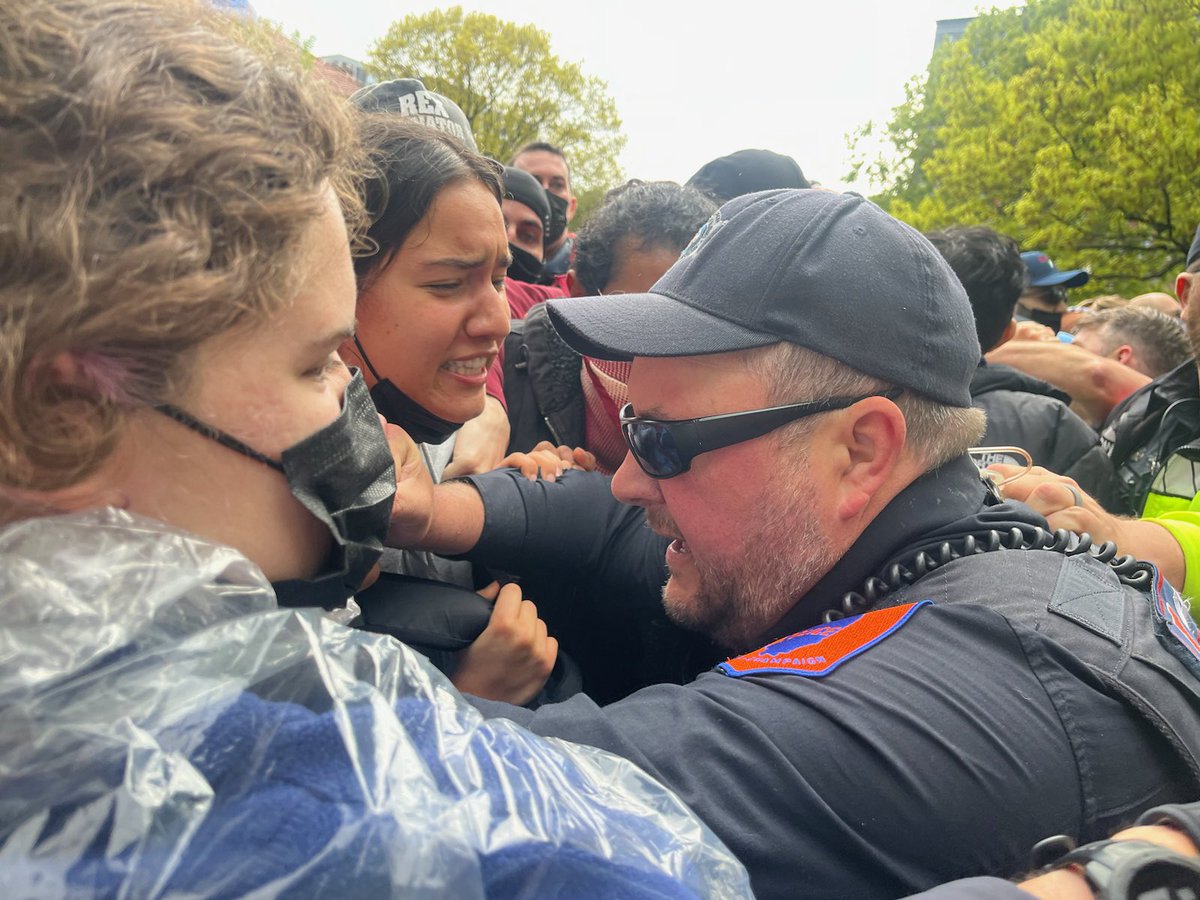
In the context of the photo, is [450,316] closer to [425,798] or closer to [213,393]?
[213,393]

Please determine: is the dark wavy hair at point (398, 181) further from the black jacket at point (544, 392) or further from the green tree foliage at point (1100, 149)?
the green tree foliage at point (1100, 149)

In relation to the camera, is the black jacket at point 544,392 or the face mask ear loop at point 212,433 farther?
the black jacket at point 544,392

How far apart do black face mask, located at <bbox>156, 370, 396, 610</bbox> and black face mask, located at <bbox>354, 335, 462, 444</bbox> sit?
1.02 metres

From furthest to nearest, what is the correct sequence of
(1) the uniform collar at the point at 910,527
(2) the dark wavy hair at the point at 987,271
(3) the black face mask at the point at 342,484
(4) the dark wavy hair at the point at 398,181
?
(2) the dark wavy hair at the point at 987,271 < (4) the dark wavy hair at the point at 398,181 < (1) the uniform collar at the point at 910,527 < (3) the black face mask at the point at 342,484

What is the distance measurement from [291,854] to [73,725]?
229 millimetres

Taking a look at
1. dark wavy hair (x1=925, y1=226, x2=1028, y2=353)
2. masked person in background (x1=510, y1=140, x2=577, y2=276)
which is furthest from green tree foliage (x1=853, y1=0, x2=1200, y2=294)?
dark wavy hair (x1=925, y1=226, x2=1028, y2=353)

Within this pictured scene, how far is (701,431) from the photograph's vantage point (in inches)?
75.2

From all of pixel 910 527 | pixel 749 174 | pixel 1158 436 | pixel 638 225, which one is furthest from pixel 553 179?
pixel 910 527

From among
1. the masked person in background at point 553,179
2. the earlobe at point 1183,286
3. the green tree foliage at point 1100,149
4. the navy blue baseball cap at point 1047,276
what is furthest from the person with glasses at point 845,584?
the green tree foliage at point 1100,149

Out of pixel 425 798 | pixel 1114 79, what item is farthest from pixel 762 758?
Result: pixel 1114 79

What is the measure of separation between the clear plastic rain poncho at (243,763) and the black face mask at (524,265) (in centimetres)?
435

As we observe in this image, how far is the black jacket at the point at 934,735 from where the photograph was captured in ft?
4.13

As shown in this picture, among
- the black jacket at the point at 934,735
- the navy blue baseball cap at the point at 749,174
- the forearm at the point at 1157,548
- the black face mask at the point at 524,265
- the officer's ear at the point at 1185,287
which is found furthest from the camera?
the black face mask at the point at 524,265

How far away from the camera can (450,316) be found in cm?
236
